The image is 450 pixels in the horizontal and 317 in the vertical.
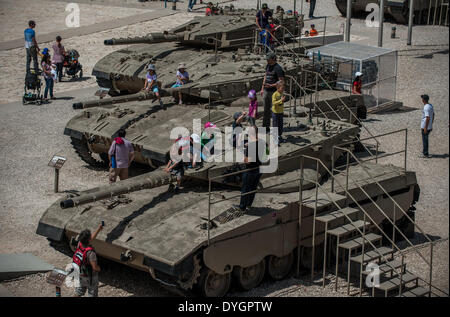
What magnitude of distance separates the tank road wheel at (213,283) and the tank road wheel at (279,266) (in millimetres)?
1109

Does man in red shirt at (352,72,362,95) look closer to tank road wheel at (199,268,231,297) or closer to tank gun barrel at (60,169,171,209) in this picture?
tank gun barrel at (60,169,171,209)

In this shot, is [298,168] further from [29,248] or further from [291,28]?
[291,28]

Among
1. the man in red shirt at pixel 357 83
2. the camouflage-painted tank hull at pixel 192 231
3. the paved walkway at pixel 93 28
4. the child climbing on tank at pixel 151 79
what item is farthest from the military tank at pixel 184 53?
the paved walkway at pixel 93 28

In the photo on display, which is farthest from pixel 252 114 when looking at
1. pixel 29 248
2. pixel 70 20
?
pixel 70 20

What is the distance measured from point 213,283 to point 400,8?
2465 centimetres

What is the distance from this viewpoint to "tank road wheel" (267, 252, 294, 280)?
1692 centimetres

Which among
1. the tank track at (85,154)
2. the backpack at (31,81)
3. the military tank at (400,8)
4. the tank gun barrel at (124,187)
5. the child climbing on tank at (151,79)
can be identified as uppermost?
the military tank at (400,8)

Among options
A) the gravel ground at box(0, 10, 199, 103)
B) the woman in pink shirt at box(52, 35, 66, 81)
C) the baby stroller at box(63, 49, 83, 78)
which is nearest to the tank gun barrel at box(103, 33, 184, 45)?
the gravel ground at box(0, 10, 199, 103)

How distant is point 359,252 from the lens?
17.1 meters

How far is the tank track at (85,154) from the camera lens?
2270 centimetres

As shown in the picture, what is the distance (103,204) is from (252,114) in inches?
165

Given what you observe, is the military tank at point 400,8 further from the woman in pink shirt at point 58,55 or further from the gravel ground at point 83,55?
the woman in pink shirt at point 58,55

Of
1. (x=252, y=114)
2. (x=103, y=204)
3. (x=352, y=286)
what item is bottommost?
(x=352, y=286)

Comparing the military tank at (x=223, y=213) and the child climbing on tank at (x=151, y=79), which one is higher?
the child climbing on tank at (x=151, y=79)
